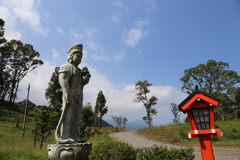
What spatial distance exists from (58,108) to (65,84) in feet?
60.7

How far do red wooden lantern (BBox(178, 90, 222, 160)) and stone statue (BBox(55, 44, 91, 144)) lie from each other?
127 inches

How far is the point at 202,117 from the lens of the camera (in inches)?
160

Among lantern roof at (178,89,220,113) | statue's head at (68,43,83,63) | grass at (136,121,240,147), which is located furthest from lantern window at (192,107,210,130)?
grass at (136,121,240,147)

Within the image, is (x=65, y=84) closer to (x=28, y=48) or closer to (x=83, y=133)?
(x=83, y=133)

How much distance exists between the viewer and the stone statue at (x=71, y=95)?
4887 millimetres

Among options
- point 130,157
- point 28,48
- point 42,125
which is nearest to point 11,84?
point 28,48

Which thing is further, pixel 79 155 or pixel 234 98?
pixel 234 98

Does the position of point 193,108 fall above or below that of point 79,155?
above

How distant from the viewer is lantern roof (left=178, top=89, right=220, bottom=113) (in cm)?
397

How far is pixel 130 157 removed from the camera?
4180 mm

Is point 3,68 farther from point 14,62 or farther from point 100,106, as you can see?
point 100,106

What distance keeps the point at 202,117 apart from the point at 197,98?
500 mm

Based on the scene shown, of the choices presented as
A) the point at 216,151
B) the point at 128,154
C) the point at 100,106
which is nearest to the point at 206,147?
the point at 128,154

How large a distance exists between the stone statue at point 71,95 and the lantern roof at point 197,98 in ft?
10.6
